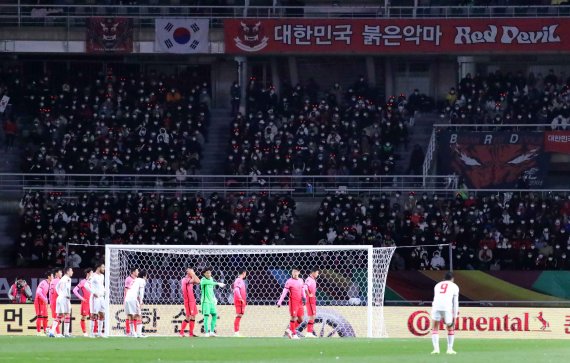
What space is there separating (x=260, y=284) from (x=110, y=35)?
1397 cm

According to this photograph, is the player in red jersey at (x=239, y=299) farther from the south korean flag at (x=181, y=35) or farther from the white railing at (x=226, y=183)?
the south korean flag at (x=181, y=35)

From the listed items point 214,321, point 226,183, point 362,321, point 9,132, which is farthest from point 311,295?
point 9,132

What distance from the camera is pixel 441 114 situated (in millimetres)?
51969

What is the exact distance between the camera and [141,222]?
44.7 m

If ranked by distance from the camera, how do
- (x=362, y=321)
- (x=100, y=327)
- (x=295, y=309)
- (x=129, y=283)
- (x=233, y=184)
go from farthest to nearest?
(x=233, y=184), (x=362, y=321), (x=100, y=327), (x=295, y=309), (x=129, y=283)

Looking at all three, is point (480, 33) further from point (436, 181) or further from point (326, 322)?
point (326, 322)

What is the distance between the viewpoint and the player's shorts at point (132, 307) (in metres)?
34.0

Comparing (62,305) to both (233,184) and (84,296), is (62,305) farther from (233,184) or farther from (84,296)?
(233,184)

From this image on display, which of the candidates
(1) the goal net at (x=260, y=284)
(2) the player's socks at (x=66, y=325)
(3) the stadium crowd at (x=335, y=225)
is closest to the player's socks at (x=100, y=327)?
(1) the goal net at (x=260, y=284)

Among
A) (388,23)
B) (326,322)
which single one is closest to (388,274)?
(326,322)

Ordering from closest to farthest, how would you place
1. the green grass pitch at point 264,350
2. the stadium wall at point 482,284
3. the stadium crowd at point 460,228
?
the green grass pitch at point 264,350 → the stadium wall at point 482,284 → the stadium crowd at point 460,228

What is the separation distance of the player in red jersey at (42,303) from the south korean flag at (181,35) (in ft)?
54.7

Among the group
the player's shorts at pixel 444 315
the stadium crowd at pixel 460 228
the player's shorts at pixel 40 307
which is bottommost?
the player's shorts at pixel 40 307

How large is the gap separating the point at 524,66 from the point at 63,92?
1719cm
